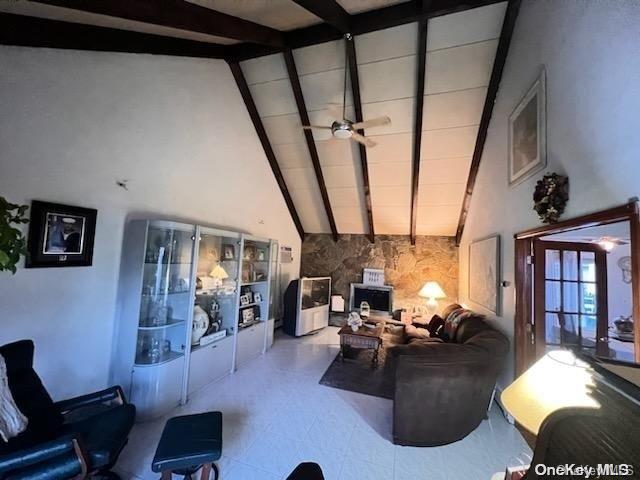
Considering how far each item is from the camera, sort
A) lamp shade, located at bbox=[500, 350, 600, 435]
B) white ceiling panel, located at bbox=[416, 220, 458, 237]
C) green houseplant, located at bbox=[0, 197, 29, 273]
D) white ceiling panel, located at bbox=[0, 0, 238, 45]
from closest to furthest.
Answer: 1. lamp shade, located at bbox=[500, 350, 600, 435]
2. green houseplant, located at bbox=[0, 197, 29, 273]
3. white ceiling panel, located at bbox=[0, 0, 238, 45]
4. white ceiling panel, located at bbox=[416, 220, 458, 237]

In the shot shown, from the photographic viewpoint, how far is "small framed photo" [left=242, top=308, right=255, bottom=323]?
3.88 metres

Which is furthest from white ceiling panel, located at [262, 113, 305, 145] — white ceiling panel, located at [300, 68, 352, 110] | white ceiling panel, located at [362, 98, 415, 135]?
white ceiling panel, located at [362, 98, 415, 135]

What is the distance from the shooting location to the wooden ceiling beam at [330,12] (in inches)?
92.0

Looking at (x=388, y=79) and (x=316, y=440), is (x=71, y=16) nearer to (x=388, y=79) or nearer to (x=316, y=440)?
(x=388, y=79)

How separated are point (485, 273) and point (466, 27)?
307cm

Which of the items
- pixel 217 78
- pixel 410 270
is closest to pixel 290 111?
pixel 217 78

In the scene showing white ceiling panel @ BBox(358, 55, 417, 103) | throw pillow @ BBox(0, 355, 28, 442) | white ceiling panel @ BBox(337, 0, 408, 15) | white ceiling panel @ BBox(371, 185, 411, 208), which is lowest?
throw pillow @ BBox(0, 355, 28, 442)

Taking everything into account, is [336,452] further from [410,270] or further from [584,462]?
[410,270]

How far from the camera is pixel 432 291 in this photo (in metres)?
5.30

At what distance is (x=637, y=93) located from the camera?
4.56 ft

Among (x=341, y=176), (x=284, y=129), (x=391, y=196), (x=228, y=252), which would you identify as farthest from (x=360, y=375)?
(x=284, y=129)

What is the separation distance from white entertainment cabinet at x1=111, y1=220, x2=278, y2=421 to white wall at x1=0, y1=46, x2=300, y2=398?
0.18 metres

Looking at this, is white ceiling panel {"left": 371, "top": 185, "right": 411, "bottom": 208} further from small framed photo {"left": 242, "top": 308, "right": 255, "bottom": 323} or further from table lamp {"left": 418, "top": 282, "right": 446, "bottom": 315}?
small framed photo {"left": 242, "top": 308, "right": 255, "bottom": 323}

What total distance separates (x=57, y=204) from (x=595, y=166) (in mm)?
3886
